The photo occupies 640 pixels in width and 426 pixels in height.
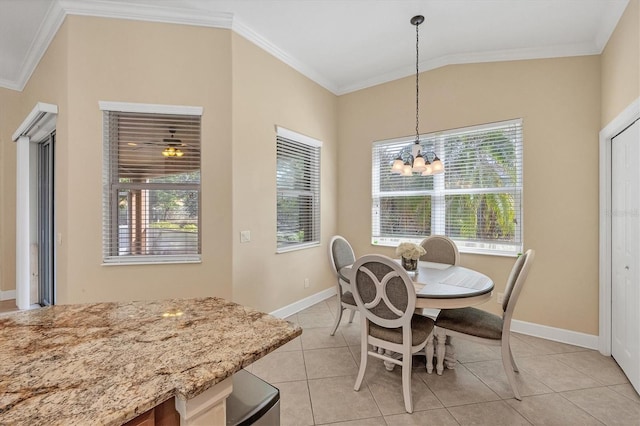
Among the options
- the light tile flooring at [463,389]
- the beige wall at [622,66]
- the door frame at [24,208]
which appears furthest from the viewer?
the door frame at [24,208]

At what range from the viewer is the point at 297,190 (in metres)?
3.79

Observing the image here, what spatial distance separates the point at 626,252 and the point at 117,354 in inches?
136

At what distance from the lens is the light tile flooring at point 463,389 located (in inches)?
72.7

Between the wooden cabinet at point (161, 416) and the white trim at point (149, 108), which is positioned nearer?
the wooden cabinet at point (161, 416)

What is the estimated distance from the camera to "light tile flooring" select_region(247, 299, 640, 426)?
185cm

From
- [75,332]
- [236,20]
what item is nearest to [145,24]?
[236,20]

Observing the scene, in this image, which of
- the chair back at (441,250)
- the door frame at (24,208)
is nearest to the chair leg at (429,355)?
the chair back at (441,250)

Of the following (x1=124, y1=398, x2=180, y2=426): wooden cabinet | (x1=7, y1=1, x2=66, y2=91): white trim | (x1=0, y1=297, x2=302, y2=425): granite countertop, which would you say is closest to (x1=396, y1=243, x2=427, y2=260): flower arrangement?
(x1=0, y1=297, x2=302, y2=425): granite countertop

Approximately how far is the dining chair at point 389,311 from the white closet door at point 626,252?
1.57 metres

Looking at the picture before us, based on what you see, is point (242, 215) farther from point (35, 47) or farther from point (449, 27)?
point (35, 47)

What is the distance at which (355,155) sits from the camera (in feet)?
14.1

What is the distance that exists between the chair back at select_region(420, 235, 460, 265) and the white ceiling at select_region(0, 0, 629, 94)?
2.14 meters

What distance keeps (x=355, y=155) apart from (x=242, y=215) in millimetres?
2106

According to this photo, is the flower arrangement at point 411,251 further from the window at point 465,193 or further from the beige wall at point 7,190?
the beige wall at point 7,190
